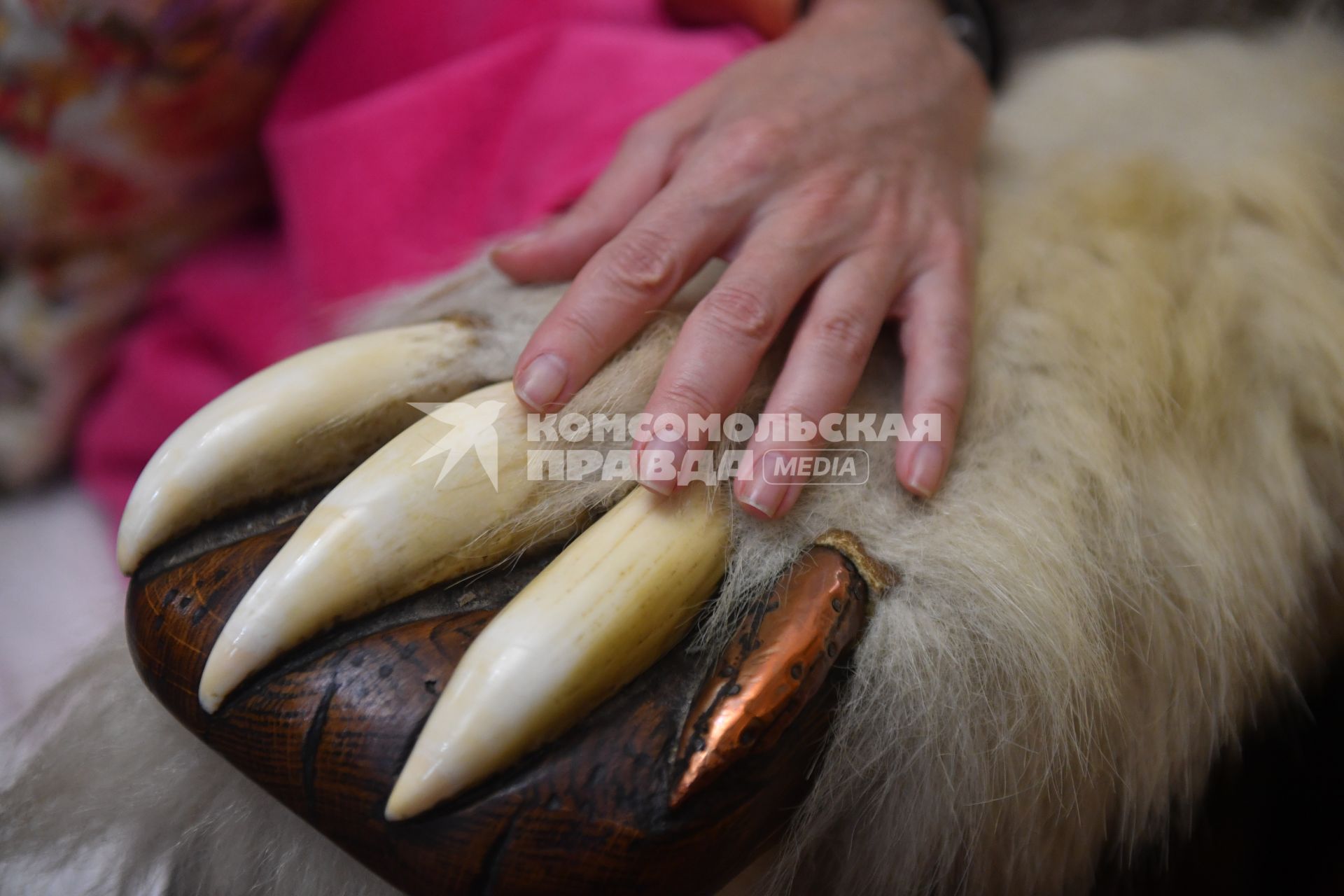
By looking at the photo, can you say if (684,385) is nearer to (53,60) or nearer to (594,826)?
(594,826)

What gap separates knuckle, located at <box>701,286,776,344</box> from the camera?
0.47 m

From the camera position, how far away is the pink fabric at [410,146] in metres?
0.68

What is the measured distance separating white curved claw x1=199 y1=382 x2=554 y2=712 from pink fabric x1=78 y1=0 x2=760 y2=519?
25 cm

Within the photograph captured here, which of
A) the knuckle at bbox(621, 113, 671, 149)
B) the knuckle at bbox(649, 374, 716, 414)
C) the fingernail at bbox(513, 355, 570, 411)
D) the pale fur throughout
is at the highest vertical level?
the knuckle at bbox(621, 113, 671, 149)

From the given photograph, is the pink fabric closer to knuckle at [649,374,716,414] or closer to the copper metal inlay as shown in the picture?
knuckle at [649,374,716,414]

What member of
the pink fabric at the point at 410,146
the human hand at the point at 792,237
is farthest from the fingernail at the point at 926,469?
the pink fabric at the point at 410,146

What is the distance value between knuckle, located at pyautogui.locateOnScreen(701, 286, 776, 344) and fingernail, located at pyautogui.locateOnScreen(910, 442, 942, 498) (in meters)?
0.12

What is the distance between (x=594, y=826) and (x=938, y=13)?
2.56 ft

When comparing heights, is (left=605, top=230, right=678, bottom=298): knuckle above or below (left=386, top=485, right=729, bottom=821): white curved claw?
above

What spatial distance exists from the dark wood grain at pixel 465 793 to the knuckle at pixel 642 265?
0.21m

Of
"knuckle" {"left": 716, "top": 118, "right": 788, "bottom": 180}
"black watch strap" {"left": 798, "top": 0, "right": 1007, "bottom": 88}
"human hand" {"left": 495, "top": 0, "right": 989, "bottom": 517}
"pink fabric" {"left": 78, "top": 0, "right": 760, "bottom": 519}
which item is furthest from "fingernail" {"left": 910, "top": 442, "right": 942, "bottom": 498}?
"black watch strap" {"left": 798, "top": 0, "right": 1007, "bottom": 88}

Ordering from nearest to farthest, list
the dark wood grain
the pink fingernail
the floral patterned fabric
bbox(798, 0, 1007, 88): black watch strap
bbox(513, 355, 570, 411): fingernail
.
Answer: the dark wood grain < bbox(513, 355, 570, 411): fingernail < the pink fingernail < the floral patterned fabric < bbox(798, 0, 1007, 88): black watch strap

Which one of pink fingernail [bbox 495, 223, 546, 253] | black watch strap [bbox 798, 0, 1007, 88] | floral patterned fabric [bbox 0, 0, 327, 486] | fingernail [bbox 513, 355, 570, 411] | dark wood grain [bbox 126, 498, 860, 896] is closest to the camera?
dark wood grain [bbox 126, 498, 860, 896]

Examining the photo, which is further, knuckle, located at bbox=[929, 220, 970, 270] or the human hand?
knuckle, located at bbox=[929, 220, 970, 270]
